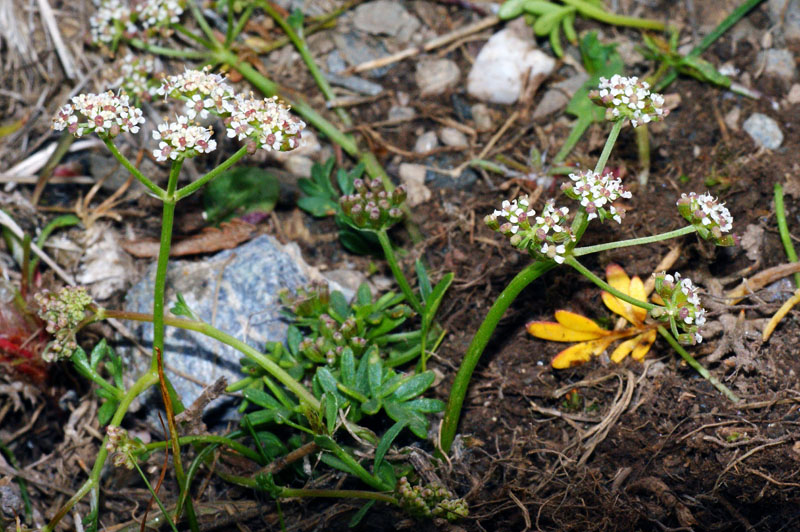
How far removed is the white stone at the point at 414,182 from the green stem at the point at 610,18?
127 cm

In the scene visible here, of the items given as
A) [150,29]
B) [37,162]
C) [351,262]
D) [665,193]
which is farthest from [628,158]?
[37,162]

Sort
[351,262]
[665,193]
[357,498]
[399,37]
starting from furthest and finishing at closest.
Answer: [399,37]
[351,262]
[665,193]
[357,498]

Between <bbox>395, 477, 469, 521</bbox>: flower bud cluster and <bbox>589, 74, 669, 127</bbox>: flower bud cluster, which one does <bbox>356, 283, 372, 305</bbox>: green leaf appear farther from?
<bbox>589, 74, 669, 127</bbox>: flower bud cluster

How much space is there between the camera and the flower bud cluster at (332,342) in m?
2.99

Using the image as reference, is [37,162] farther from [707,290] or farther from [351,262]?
[707,290]

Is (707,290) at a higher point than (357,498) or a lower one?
Answer: higher

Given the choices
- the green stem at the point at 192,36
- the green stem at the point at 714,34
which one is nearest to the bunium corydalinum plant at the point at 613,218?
the green stem at the point at 714,34

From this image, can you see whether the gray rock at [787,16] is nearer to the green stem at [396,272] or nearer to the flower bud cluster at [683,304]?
the flower bud cluster at [683,304]

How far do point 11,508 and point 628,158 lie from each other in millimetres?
3319

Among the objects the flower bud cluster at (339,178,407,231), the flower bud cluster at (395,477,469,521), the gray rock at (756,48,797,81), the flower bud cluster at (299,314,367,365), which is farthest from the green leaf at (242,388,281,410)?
the gray rock at (756,48,797,81)

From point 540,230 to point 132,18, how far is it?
2.78m

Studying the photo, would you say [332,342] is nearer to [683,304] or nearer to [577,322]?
[577,322]

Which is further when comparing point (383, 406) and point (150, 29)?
point (150, 29)

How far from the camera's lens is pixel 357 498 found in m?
2.87
